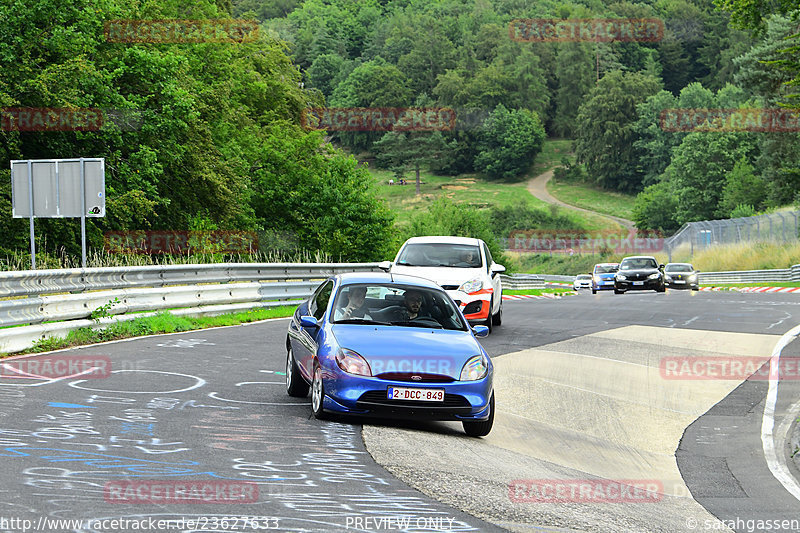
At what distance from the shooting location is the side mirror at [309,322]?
9664 mm

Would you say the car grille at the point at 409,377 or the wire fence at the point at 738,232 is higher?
the car grille at the point at 409,377

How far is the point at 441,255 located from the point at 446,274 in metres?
1.11

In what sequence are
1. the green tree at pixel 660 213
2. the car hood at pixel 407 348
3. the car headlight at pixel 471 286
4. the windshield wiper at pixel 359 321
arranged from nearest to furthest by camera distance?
the car hood at pixel 407 348
the windshield wiper at pixel 359 321
the car headlight at pixel 471 286
the green tree at pixel 660 213

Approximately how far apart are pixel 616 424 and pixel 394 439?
3.48 m

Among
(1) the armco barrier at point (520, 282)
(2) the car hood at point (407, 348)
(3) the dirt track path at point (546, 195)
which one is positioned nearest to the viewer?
Answer: (2) the car hood at point (407, 348)

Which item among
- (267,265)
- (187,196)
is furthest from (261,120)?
(267,265)

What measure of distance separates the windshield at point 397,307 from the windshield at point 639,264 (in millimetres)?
29093

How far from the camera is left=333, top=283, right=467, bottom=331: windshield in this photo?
979 centimetres

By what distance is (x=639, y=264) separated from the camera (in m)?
38.5

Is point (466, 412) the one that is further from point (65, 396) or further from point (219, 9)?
point (219, 9)

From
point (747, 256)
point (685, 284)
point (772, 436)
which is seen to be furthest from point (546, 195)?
point (772, 436)

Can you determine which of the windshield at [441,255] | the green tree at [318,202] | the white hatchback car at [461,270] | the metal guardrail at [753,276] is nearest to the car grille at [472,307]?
the white hatchback car at [461,270]

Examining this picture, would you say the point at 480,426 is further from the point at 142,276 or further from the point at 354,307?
the point at 142,276

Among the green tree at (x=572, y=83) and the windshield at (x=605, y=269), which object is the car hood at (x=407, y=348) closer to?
the windshield at (x=605, y=269)
